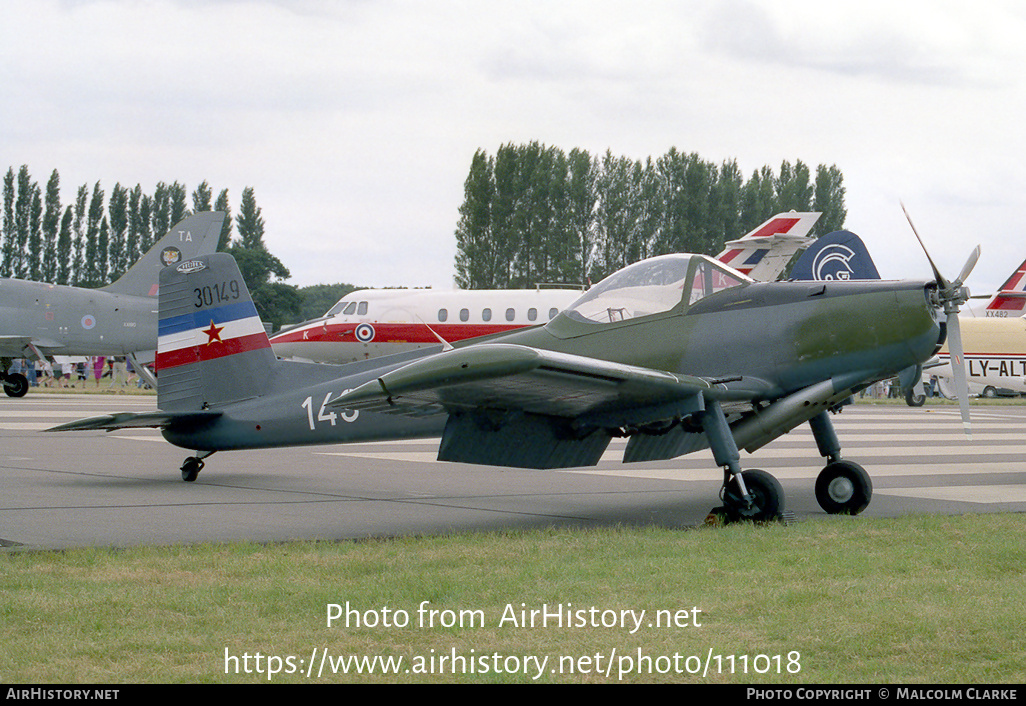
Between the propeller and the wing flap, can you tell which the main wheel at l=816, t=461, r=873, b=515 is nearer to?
the propeller

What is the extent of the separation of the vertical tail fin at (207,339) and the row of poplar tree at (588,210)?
45.0 metres

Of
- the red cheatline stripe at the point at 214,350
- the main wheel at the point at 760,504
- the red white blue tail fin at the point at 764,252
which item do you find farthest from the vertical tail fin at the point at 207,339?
the red white blue tail fin at the point at 764,252

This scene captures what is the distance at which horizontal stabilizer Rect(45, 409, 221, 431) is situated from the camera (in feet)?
29.0

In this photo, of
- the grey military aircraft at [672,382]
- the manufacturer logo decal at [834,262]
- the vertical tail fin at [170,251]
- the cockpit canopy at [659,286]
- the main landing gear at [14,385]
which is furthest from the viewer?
the vertical tail fin at [170,251]

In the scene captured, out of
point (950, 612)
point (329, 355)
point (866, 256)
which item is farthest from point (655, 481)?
point (329, 355)

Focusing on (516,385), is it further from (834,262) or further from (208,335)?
(834,262)

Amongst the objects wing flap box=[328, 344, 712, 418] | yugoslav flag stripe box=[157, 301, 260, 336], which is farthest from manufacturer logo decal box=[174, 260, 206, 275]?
wing flap box=[328, 344, 712, 418]

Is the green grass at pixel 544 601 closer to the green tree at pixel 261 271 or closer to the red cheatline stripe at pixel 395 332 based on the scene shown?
the red cheatline stripe at pixel 395 332

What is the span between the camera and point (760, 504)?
757 centimetres

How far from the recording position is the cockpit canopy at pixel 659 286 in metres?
8.30

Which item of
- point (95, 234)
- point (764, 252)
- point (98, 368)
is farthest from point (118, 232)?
point (764, 252)

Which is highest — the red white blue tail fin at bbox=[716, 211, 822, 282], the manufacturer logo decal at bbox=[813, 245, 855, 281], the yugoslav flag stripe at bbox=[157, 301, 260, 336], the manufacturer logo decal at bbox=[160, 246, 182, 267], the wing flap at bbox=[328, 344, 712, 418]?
the manufacturer logo decal at bbox=[160, 246, 182, 267]

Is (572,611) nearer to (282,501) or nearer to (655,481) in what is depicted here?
(282,501)

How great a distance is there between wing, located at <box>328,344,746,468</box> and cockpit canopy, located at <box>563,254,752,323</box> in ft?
3.07
